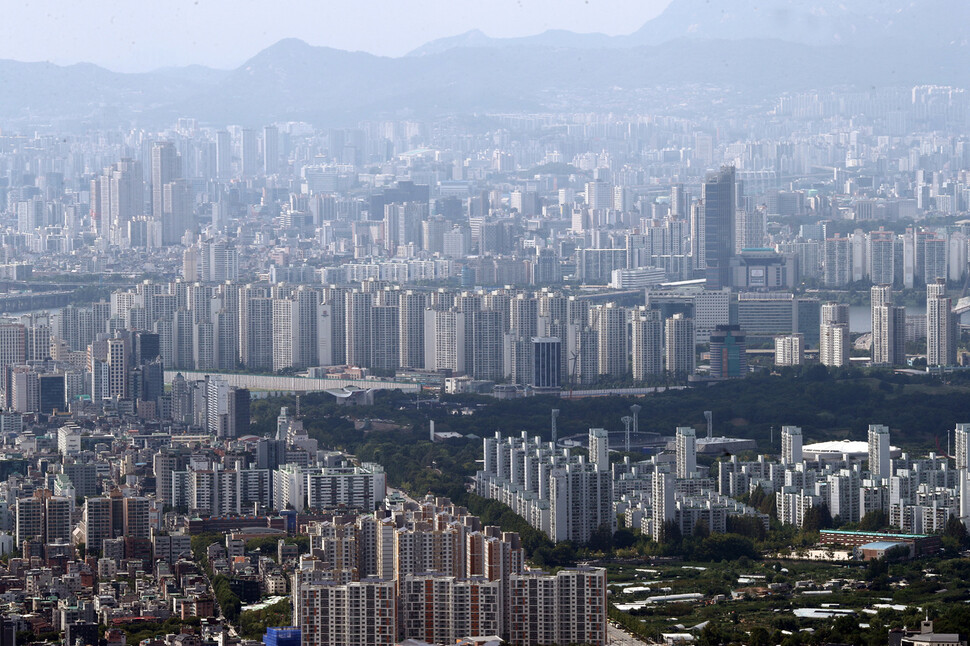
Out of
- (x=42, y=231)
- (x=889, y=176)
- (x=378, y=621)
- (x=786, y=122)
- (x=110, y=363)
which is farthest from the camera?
(x=786, y=122)

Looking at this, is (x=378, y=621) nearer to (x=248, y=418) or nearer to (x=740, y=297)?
(x=248, y=418)

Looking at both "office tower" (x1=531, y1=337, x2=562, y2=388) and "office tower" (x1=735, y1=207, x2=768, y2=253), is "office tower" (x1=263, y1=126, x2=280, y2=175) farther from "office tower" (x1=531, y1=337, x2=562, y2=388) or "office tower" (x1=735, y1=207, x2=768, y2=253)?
"office tower" (x1=531, y1=337, x2=562, y2=388)

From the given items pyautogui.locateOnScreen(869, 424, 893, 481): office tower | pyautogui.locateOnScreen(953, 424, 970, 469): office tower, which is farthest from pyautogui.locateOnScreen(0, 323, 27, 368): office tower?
pyautogui.locateOnScreen(953, 424, 970, 469): office tower

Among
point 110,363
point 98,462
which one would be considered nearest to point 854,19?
point 110,363

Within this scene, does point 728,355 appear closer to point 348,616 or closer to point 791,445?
point 791,445

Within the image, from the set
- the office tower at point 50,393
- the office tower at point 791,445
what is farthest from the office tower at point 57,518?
the office tower at point 50,393

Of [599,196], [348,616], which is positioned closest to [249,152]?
[599,196]

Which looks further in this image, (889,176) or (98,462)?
(889,176)
